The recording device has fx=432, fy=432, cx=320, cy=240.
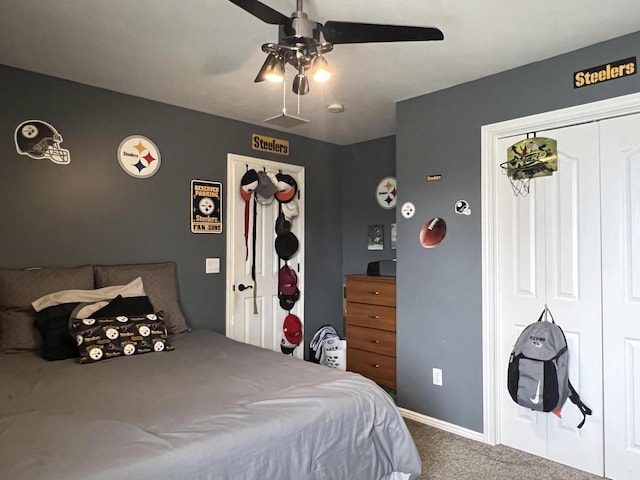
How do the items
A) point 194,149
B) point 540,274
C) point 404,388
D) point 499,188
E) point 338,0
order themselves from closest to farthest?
point 338,0 → point 540,274 → point 499,188 → point 404,388 → point 194,149

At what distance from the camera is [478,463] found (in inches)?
101

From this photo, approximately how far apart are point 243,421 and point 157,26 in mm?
1959

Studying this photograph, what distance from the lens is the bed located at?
1.28 meters

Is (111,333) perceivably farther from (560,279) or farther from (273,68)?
(560,279)

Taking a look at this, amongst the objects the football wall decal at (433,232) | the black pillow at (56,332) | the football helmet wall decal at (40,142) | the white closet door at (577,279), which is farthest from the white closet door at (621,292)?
the football helmet wall decal at (40,142)

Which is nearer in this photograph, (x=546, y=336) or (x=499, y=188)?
(x=546, y=336)

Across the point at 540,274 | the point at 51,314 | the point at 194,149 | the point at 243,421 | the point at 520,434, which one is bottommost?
the point at 520,434

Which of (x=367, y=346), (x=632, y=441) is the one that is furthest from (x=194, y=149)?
(x=632, y=441)

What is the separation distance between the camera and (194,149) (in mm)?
3590

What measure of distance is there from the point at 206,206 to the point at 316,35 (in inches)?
83.4

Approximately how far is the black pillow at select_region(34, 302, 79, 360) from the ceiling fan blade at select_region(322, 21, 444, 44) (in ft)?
6.67

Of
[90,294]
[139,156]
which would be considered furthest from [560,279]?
[139,156]

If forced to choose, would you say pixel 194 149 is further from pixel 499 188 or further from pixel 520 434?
pixel 520 434

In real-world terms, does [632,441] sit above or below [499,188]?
below
